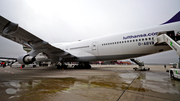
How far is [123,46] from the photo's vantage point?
30.5 ft

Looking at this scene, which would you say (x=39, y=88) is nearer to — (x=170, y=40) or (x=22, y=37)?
(x=22, y=37)

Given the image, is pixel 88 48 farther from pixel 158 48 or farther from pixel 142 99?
pixel 142 99

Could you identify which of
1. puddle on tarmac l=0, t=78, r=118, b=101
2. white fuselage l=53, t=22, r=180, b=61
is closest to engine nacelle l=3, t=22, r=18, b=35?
puddle on tarmac l=0, t=78, r=118, b=101

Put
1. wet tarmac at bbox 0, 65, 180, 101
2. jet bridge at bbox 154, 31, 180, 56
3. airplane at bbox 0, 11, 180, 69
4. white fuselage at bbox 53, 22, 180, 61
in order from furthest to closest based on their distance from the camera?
white fuselage at bbox 53, 22, 180, 61 < airplane at bbox 0, 11, 180, 69 < jet bridge at bbox 154, 31, 180, 56 < wet tarmac at bbox 0, 65, 180, 101

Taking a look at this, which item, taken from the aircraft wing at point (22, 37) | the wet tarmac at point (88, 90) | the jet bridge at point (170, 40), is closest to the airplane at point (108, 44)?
the aircraft wing at point (22, 37)

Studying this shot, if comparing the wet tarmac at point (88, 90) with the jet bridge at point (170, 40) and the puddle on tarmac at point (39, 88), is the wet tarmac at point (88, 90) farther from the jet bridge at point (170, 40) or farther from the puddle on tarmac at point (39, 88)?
the jet bridge at point (170, 40)

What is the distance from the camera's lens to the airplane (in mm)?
7123

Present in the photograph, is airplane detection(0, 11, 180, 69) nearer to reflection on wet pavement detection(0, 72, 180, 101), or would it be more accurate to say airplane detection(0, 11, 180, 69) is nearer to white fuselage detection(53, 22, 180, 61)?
white fuselage detection(53, 22, 180, 61)

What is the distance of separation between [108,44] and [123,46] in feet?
5.63

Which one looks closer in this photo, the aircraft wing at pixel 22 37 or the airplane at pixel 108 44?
the aircraft wing at pixel 22 37

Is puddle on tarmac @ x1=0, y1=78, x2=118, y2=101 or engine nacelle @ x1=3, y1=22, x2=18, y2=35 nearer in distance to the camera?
puddle on tarmac @ x1=0, y1=78, x2=118, y2=101

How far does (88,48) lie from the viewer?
1193 centimetres

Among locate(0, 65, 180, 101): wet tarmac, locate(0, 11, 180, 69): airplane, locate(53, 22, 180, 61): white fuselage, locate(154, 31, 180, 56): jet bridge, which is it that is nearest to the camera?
locate(0, 65, 180, 101): wet tarmac

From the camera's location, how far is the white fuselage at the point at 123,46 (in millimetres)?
7984
